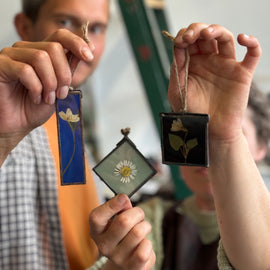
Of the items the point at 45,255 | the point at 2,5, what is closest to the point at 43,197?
the point at 45,255

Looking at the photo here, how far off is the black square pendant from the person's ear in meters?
0.69

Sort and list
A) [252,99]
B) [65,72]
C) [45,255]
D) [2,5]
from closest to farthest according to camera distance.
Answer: [65,72] → [45,255] → [252,99] → [2,5]

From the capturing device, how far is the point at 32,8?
3.59 ft

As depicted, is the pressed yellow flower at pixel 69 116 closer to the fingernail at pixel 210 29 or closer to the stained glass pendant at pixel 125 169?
the stained glass pendant at pixel 125 169

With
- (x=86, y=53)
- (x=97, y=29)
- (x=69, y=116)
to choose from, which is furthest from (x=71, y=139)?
(x=97, y=29)

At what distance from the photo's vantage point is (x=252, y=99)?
Answer: 3.54 feet

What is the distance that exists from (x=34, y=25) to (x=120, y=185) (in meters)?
0.67

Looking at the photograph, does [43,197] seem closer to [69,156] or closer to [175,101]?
[69,156]

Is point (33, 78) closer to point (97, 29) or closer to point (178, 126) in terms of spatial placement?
point (178, 126)

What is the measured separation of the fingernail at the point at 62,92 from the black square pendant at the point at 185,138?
0.52ft

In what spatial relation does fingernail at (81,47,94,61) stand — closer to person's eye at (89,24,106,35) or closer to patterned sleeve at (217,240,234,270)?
patterned sleeve at (217,240,234,270)

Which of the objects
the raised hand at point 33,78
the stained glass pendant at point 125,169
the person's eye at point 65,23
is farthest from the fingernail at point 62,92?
the person's eye at point 65,23

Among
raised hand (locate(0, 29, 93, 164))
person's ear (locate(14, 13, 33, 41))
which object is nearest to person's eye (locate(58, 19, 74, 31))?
person's ear (locate(14, 13, 33, 41))

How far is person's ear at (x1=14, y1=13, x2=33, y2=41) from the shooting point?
1128 mm
